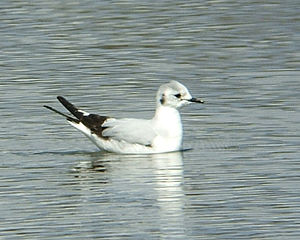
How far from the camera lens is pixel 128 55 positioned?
18703 millimetres

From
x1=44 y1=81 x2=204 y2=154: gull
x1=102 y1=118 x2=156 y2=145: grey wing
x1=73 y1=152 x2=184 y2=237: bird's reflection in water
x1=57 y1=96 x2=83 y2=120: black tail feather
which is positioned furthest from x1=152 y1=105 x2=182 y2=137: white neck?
x1=57 y1=96 x2=83 y2=120: black tail feather

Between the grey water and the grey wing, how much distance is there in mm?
213

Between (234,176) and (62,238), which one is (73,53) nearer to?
(234,176)

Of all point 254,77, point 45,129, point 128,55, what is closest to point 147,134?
point 45,129

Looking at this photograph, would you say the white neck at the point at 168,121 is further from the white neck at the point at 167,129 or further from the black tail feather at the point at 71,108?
the black tail feather at the point at 71,108

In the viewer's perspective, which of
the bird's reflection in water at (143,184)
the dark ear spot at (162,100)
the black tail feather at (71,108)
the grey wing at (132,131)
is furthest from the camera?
the black tail feather at (71,108)

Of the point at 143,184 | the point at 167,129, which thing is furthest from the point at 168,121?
the point at 143,184

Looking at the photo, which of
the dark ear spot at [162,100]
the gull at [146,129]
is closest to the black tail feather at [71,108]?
the gull at [146,129]

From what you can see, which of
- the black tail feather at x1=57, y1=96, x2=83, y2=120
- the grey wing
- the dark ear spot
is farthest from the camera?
the black tail feather at x1=57, y1=96, x2=83, y2=120

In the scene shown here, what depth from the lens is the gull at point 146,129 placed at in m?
13.4

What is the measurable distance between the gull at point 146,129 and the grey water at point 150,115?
0.15m

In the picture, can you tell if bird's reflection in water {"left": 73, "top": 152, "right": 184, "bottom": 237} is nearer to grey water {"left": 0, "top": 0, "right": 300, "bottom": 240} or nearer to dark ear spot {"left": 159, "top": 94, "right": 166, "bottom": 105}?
grey water {"left": 0, "top": 0, "right": 300, "bottom": 240}

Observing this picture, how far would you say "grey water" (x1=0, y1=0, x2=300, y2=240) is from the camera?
10203 mm

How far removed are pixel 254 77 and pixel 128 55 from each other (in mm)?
2573
